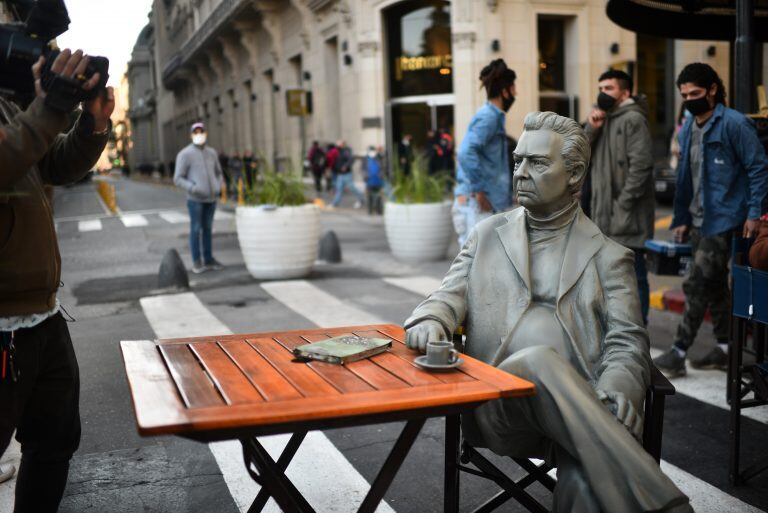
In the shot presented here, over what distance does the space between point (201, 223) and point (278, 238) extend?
67.9 inches

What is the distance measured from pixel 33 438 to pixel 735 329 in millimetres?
3118

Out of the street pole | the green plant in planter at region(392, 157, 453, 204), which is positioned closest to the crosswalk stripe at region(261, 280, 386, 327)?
the green plant in planter at region(392, 157, 453, 204)

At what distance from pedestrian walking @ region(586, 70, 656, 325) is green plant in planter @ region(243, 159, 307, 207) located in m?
4.66

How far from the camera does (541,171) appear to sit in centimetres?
274

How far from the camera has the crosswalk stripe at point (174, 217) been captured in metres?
19.5

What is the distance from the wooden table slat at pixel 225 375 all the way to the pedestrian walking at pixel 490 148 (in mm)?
4613

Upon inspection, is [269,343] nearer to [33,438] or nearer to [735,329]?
[33,438]

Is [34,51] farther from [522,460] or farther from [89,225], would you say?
[89,225]

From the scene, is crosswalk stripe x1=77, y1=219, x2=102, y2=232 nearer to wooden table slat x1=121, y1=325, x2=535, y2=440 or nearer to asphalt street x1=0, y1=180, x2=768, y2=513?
asphalt street x1=0, y1=180, x2=768, y2=513

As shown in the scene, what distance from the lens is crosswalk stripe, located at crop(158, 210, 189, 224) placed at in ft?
64.0

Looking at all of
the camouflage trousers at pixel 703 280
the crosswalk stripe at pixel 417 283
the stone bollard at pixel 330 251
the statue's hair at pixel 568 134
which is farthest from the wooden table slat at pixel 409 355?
the stone bollard at pixel 330 251

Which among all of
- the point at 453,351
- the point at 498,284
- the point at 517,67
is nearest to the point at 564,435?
the point at 453,351

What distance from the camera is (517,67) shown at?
2138 centimetres

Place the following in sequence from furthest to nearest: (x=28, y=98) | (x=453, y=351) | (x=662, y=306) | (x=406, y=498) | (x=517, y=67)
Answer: (x=517, y=67) → (x=662, y=306) → (x=406, y=498) → (x=28, y=98) → (x=453, y=351)
